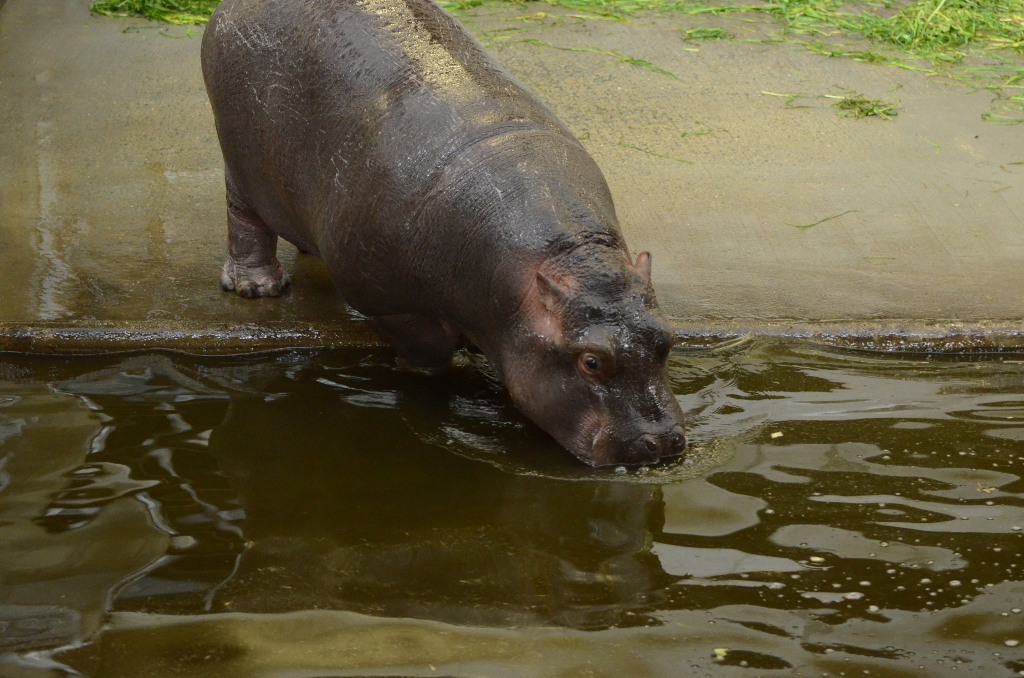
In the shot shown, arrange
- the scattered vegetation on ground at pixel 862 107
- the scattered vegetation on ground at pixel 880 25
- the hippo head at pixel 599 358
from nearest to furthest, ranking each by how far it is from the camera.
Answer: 1. the hippo head at pixel 599 358
2. the scattered vegetation on ground at pixel 862 107
3. the scattered vegetation on ground at pixel 880 25

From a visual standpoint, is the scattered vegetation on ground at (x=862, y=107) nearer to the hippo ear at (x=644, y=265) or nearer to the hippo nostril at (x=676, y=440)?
the hippo ear at (x=644, y=265)

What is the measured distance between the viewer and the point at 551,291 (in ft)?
10.8

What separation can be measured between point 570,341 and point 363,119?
1.07m

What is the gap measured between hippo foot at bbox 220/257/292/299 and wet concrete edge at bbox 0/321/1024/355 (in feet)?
0.83

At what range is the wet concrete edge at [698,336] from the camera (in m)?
4.27

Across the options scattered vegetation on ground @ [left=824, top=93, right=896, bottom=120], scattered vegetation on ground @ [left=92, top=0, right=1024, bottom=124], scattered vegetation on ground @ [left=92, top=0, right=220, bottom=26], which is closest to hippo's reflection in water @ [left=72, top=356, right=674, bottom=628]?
scattered vegetation on ground @ [left=824, top=93, right=896, bottom=120]

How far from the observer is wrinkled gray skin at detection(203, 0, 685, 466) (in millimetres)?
3350

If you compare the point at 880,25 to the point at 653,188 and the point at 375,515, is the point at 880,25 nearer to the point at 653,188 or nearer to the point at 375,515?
Answer: the point at 653,188

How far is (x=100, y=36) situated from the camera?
6.90m

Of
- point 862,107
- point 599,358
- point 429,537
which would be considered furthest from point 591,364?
point 862,107

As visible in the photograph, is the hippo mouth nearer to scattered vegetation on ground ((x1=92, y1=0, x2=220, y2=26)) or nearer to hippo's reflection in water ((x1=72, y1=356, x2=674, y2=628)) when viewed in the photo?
hippo's reflection in water ((x1=72, y1=356, x2=674, y2=628))

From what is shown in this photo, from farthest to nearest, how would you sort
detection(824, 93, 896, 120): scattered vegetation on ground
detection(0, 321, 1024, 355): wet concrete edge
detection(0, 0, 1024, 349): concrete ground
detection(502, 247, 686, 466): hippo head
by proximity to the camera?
1. detection(824, 93, 896, 120): scattered vegetation on ground
2. detection(0, 0, 1024, 349): concrete ground
3. detection(0, 321, 1024, 355): wet concrete edge
4. detection(502, 247, 686, 466): hippo head

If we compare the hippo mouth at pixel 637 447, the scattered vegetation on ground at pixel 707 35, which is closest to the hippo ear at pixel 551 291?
the hippo mouth at pixel 637 447

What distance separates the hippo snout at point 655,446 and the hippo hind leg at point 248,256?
1819 mm
